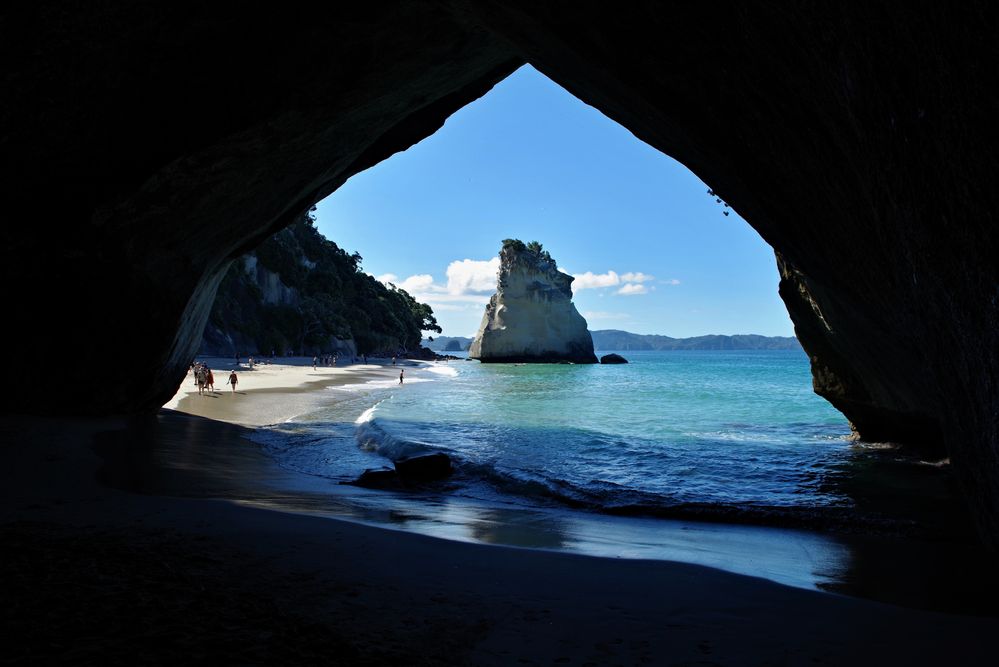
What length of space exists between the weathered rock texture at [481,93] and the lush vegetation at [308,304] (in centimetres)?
4404

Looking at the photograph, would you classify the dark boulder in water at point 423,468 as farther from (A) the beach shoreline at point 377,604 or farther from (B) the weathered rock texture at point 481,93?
(B) the weathered rock texture at point 481,93

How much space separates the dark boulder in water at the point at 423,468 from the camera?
9.41m

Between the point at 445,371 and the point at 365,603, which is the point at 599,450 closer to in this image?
the point at 365,603

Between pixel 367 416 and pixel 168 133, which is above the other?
pixel 168 133

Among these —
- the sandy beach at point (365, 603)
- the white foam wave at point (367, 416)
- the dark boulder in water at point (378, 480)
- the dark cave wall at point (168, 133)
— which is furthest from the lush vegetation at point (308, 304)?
the sandy beach at point (365, 603)

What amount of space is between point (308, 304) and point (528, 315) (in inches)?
1319

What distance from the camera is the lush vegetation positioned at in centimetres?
5706

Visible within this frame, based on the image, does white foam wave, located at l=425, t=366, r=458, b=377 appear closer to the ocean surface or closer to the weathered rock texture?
the ocean surface

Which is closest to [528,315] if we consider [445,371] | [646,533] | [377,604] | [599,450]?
[445,371]

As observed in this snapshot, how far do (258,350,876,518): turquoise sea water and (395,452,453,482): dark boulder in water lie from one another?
0.27 m

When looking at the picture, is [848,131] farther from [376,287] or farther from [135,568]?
[376,287]

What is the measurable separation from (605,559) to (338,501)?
3924 mm

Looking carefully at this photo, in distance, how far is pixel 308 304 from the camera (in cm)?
6625

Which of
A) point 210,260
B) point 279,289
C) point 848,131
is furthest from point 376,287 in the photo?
point 848,131
